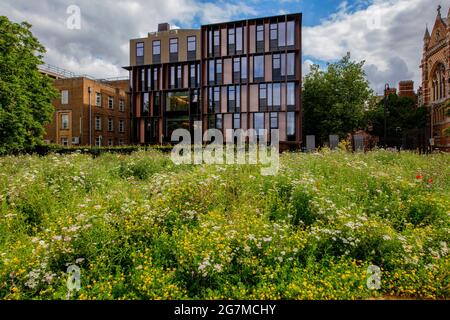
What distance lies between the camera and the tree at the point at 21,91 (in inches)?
762

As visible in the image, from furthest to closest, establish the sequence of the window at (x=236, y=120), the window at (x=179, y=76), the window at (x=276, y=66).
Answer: the window at (x=179, y=76)
the window at (x=236, y=120)
the window at (x=276, y=66)

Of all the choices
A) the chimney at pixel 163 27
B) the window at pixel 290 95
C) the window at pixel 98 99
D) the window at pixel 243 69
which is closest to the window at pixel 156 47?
the chimney at pixel 163 27

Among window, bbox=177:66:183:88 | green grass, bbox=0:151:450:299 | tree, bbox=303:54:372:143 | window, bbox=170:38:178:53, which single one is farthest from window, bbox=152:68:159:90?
green grass, bbox=0:151:450:299

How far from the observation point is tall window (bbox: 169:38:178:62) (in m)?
37.2

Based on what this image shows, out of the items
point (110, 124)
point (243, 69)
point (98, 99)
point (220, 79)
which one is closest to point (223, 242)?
point (243, 69)

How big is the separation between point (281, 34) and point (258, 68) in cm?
468

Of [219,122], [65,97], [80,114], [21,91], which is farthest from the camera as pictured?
[65,97]

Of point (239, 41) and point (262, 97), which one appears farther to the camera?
point (239, 41)

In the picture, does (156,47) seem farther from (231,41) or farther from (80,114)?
(80,114)

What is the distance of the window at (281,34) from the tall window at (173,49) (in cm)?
1383

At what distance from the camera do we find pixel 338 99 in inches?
1407

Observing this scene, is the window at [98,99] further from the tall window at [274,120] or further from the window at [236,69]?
the tall window at [274,120]

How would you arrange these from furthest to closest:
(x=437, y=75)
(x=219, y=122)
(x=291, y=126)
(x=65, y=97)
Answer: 1. (x=65, y=97)
2. (x=437, y=75)
3. (x=219, y=122)
4. (x=291, y=126)
